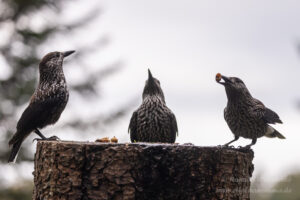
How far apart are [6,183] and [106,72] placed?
4.40 meters

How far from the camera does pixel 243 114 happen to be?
23.5ft

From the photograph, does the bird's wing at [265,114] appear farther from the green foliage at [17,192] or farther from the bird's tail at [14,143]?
the green foliage at [17,192]

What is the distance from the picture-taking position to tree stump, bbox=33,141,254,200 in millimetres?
4418

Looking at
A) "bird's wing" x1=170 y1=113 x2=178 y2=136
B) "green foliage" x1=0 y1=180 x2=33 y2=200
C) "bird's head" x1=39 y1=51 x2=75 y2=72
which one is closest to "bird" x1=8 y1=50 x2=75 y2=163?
"bird's head" x1=39 y1=51 x2=75 y2=72

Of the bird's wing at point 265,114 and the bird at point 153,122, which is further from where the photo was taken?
the bird's wing at point 265,114

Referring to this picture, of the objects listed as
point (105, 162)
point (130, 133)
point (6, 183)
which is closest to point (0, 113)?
point (6, 183)

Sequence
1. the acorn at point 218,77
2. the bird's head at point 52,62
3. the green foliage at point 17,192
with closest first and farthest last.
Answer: the acorn at point 218,77 → the bird's head at point 52,62 → the green foliage at point 17,192

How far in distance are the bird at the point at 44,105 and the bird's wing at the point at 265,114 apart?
7.89 ft

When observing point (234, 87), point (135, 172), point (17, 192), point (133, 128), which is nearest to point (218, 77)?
point (234, 87)

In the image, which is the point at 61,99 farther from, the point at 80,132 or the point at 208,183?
the point at 80,132

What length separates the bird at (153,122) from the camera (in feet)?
22.5

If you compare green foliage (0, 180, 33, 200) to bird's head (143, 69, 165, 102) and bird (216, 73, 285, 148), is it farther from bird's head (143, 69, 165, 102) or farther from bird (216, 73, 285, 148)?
bird (216, 73, 285, 148)

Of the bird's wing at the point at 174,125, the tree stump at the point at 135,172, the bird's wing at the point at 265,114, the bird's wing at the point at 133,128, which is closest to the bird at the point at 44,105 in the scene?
the bird's wing at the point at 133,128

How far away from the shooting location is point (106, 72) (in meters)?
17.0
